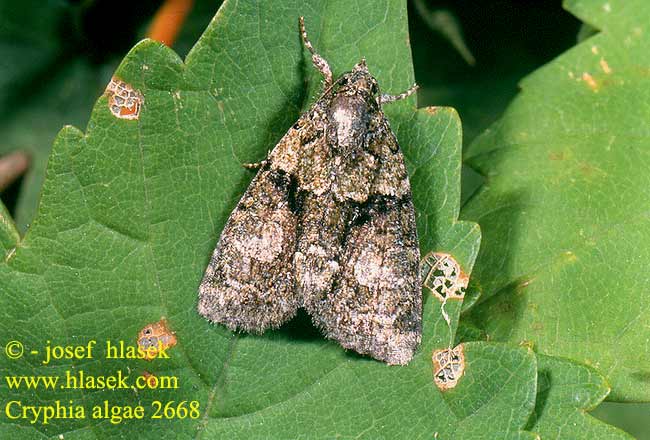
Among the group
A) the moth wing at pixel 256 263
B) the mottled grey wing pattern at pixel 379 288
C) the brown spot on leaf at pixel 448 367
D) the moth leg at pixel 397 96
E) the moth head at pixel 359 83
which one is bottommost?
the brown spot on leaf at pixel 448 367

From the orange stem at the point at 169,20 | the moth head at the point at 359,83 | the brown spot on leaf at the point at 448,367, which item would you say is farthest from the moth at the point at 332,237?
the orange stem at the point at 169,20

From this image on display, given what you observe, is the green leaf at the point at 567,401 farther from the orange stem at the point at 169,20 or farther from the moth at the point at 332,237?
the orange stem at the point at 169,20

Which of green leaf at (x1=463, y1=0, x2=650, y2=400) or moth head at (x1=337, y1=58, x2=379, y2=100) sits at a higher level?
moth head at (x1=337, y1=58, x2=379, y2=100)

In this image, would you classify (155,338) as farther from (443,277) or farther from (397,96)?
(397,96)

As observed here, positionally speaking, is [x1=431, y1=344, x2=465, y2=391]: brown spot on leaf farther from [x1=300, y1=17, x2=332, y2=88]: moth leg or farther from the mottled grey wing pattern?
[x1=300, y1=17, x2=332, y2=88]: moth leg

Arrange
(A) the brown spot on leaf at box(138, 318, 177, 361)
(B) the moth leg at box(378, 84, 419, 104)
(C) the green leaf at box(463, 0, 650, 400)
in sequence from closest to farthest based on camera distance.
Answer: (A) the brown spot on leaf at box(138, 318, 177, 361)
(B) the moth leg at box(378, 84, 419, 104)
(C) the green leaf at box(463, 0, 650, 400)

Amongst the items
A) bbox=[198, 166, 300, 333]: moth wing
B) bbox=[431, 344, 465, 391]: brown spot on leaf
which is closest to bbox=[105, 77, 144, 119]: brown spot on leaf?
bbox=[198, 166, 300, 333]: moth wing
